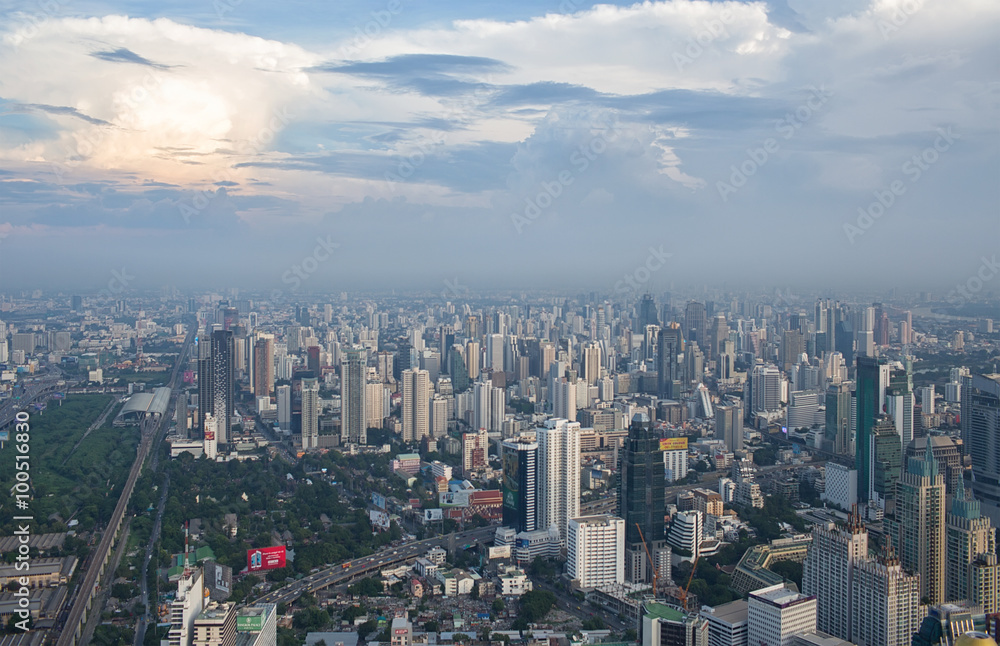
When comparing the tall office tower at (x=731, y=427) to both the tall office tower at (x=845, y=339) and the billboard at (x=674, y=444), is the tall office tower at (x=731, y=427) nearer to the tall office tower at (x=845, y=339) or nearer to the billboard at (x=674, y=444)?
the billboard at (x=674, y=444)

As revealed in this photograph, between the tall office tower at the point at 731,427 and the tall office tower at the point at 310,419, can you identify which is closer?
the tall office tower at the point at 731,427

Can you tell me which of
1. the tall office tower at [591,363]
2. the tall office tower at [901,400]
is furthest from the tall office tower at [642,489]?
the tall office tower at [591,363]

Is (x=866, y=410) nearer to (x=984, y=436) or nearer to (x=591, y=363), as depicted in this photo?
(x=984, y=436)

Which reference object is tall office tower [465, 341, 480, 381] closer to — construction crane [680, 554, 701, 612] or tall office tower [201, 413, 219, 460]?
tall office tower [201, 413, 219, 460]

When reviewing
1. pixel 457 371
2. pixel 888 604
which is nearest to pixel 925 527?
pixel 888 604

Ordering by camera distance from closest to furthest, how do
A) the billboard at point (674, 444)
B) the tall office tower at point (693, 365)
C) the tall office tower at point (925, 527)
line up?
the tall office tower at point (925, 527), the billboard at point (674, 444), the tall office tower at point (693, 365)

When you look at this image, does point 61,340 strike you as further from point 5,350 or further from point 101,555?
point 101,555

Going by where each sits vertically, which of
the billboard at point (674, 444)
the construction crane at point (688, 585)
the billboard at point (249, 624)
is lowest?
the construction crane at point (688, 585)
